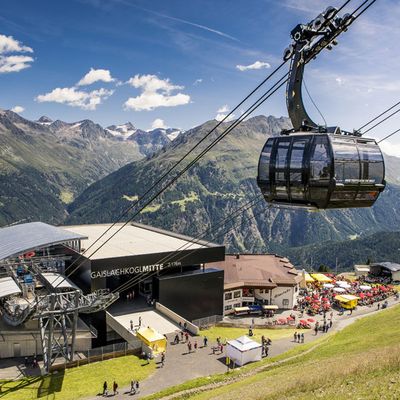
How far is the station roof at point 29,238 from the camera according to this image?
40.8 meters

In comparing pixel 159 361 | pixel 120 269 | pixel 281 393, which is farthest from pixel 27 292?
pixel 281 393

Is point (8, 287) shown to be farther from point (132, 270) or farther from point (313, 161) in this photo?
point (313, 161)

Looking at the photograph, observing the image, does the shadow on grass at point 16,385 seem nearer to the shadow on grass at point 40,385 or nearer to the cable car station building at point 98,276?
the shadow on grass at point 40,385

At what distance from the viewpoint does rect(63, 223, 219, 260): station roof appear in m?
49.8

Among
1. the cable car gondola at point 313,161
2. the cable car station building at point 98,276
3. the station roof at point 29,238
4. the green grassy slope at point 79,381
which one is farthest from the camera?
the station roof at point 29,238

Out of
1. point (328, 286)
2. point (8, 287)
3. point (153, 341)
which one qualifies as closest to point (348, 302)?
point (328, 286)

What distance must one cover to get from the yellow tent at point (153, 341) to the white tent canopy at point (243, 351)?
631cm

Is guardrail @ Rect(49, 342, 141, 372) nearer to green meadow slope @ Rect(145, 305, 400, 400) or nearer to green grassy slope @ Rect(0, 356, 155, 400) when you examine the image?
green grassy slope @ Rect(0, 356, 155, 400)

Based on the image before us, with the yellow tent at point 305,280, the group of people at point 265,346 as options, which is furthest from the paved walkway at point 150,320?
the yellow tent at point 305,280

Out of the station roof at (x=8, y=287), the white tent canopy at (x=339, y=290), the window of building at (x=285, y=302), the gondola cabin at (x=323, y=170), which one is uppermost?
the gondola cabin at (x=323, y=170)

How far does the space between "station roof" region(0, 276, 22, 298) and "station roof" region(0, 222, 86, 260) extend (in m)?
3.44

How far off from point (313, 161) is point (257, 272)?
50.4 meters

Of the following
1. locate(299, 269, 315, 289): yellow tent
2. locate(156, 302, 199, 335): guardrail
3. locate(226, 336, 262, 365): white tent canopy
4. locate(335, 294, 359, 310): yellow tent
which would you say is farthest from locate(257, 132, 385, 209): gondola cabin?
locate(299, 269, 315, 289): yellow tent

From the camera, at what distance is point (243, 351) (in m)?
34.2
